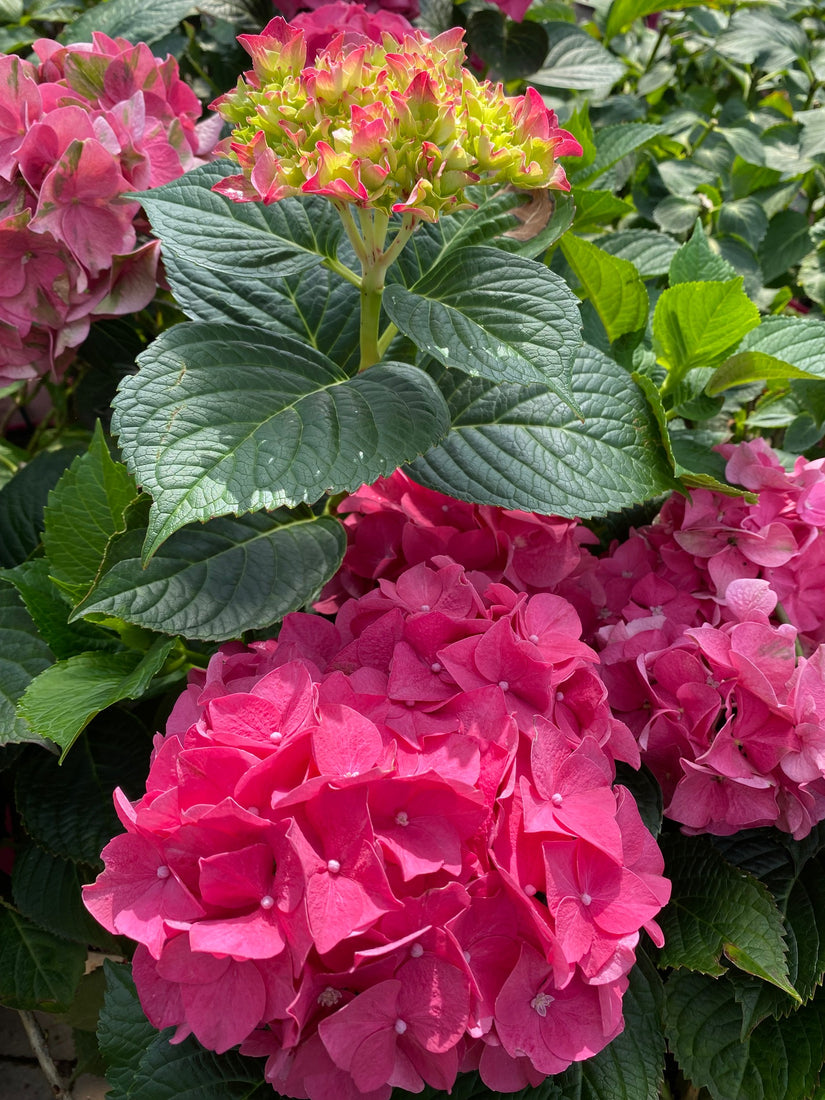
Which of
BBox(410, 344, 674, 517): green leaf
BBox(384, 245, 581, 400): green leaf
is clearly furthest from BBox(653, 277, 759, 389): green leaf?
BBox(384, 245, 581, 400): green leaf

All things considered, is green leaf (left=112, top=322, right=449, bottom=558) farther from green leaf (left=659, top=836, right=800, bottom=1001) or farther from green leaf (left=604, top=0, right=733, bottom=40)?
green leaf (left=604, top=0, right=733, bottom=40)

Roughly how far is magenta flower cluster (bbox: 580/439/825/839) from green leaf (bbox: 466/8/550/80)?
806 mm

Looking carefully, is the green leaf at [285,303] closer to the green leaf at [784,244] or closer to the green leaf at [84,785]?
the green leaf at [84,785]

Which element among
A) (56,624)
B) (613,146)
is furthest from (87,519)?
(613,146)

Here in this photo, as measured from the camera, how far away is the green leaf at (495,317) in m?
0.65

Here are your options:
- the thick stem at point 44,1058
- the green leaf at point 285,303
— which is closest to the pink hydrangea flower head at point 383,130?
the green leaf at point 285,303

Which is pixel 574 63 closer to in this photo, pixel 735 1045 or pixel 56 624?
pixel 56 624

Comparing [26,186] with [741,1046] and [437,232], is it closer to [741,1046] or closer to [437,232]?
[437,232]

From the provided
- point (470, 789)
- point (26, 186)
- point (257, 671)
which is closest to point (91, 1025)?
point (257, 671)

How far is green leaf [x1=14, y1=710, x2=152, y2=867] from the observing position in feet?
2.80

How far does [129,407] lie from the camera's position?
2.13 feet

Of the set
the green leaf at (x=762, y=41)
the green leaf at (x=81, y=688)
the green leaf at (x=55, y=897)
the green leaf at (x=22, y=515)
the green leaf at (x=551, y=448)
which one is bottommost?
the green leaf at (x=55, y=897)

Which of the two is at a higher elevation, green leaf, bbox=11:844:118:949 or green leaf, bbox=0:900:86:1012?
green leaf, bbox=11:844:118:949

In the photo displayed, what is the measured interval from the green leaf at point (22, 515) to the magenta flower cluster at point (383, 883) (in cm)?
51
